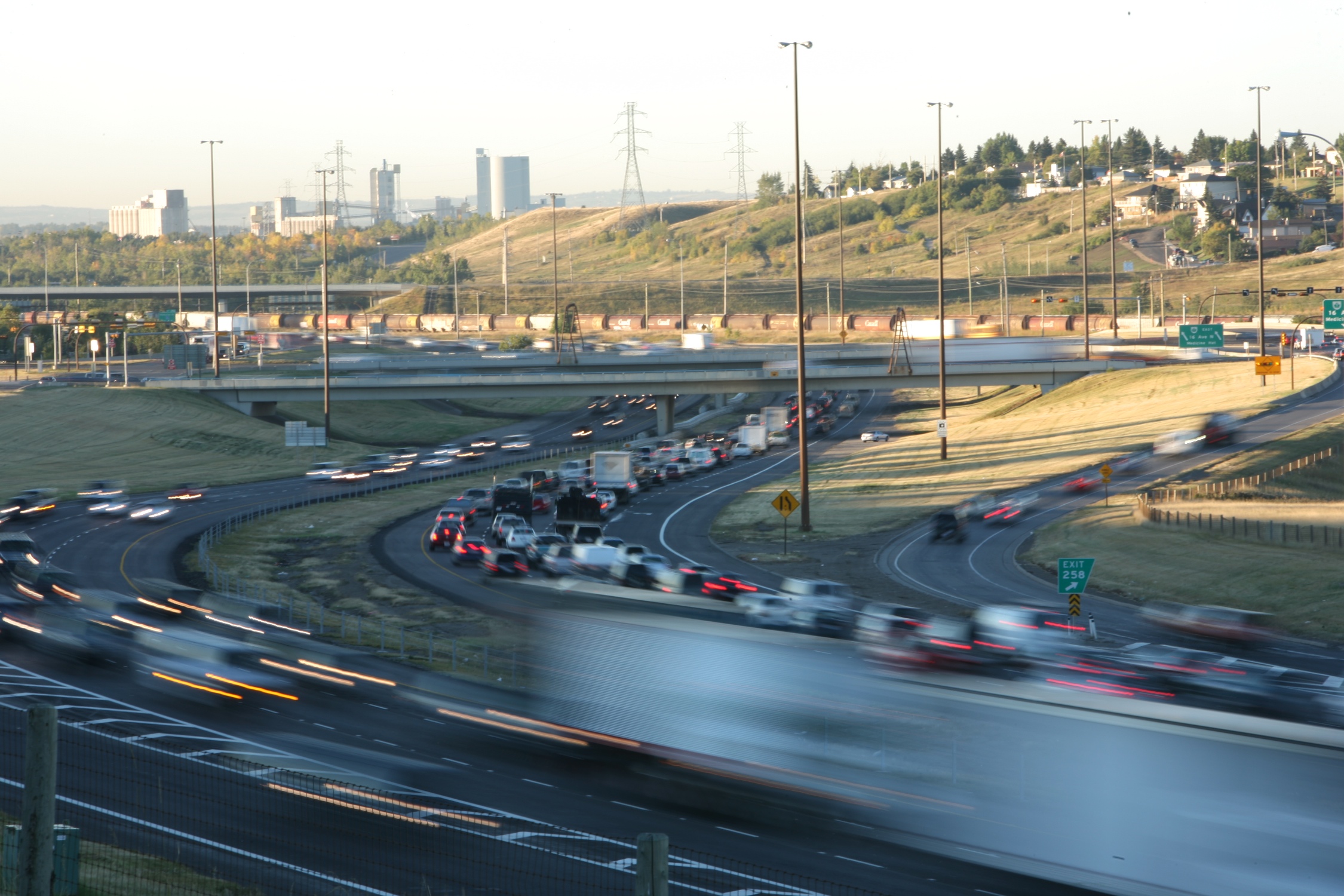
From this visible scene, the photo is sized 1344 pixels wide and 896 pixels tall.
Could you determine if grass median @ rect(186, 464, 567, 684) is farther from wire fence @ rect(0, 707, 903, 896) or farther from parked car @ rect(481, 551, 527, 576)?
wire fence @ rect(0, 707, 903, 896)

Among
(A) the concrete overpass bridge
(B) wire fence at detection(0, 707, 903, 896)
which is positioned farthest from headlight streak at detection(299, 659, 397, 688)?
(A) the concrete overpass bridge

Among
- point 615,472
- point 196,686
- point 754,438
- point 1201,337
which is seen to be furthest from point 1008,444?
point 196,686

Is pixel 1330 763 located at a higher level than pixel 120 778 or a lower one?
higher

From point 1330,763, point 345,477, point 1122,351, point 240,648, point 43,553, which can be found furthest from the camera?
point 1122,351

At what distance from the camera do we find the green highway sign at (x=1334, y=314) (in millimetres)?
71750

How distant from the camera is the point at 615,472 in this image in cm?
6719

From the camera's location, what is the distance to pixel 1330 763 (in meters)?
13.2

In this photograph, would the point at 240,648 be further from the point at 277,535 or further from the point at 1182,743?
the point at 277,535

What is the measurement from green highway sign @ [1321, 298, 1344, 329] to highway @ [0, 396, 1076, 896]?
64.7 meters

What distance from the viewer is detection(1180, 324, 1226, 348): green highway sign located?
93188 millimetres

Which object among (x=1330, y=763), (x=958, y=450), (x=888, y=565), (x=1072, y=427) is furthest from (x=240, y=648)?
(x=1072, y=427)

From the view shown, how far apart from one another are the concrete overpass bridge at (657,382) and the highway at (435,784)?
66.4 metres

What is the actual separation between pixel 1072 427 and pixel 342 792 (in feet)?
218

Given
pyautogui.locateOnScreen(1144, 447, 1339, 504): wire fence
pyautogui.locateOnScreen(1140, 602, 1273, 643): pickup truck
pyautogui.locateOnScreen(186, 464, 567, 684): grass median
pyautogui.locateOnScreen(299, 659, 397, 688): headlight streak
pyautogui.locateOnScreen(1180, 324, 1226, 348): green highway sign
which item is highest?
pyautogui.locateOnScreen(1180, 324, 1226, 348): green highway sign
